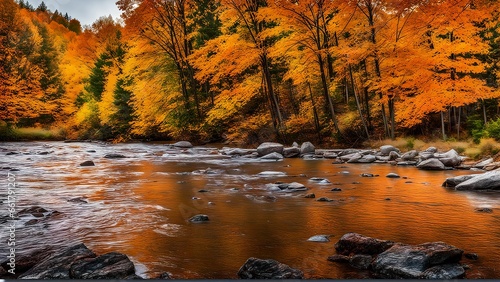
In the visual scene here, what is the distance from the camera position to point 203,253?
3.72 metres

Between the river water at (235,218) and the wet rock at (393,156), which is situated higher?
the river water at (235,218)

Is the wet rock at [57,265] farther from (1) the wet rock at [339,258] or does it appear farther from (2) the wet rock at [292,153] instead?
(2) the wet rock at [292,153]

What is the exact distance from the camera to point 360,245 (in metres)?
3.72

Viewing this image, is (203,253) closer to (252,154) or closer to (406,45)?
(252,154)

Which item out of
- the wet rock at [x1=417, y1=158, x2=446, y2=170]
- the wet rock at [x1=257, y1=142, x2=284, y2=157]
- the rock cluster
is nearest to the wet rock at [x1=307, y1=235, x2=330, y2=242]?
the rock cluster

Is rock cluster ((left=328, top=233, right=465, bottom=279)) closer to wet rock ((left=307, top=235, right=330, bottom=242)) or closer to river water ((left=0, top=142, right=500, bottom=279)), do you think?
river water ((left=0, top=142, right=500, bottom=279))

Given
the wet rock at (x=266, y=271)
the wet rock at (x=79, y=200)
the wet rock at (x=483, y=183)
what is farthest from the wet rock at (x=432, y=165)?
the wet rock at (x=266, y=271)

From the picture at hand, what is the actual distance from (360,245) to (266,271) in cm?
102

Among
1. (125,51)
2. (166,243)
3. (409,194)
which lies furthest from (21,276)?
(125,51)

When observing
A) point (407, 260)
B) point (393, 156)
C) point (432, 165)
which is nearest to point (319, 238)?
point (407, 260)

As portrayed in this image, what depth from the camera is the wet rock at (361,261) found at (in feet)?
11.1

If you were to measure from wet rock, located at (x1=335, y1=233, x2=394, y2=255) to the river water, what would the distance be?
0.35ft

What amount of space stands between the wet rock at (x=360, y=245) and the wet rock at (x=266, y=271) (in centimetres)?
69

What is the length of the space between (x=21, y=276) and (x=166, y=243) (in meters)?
1.30
